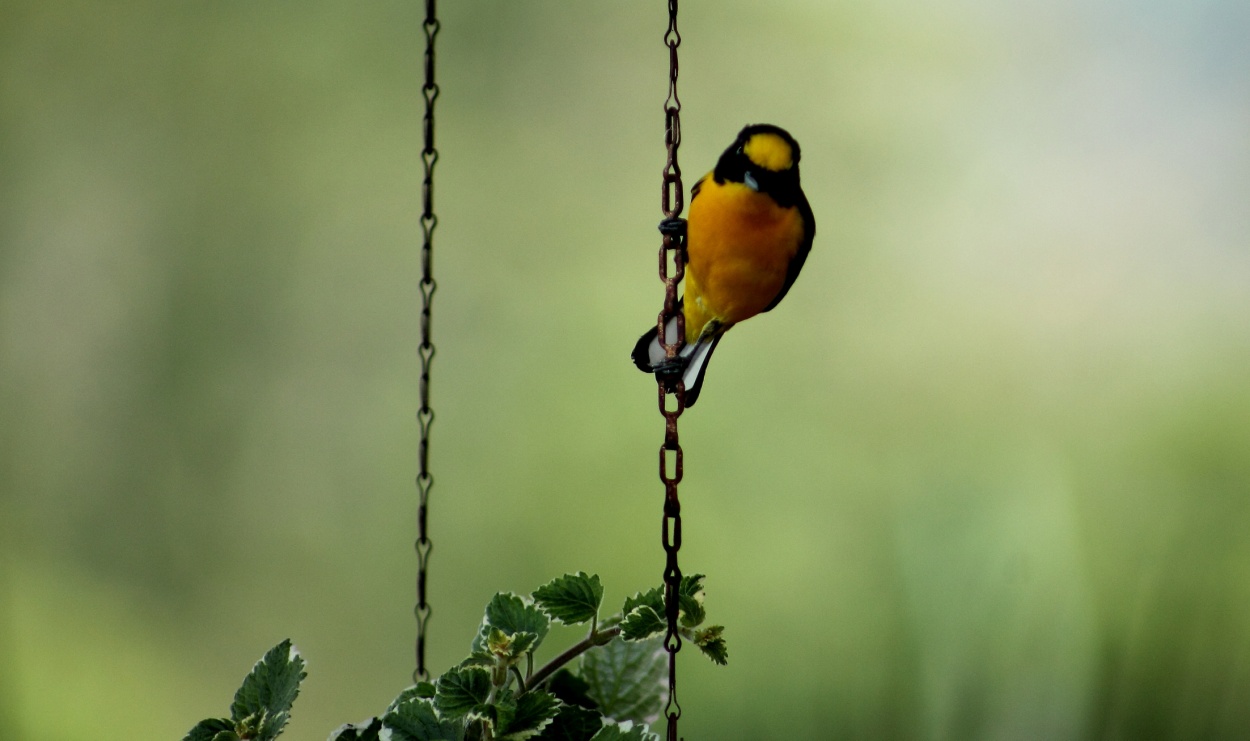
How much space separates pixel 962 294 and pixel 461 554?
3.03ft

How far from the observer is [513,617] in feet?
2.61

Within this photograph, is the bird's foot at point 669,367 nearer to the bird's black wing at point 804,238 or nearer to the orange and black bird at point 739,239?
the orange and black bird at point 739,239

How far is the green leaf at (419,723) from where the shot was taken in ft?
2.48

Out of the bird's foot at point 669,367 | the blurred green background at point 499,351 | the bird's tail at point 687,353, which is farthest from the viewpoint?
the blurred green background at point 499,351

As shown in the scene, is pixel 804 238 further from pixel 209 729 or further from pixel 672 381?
pixel 209 729

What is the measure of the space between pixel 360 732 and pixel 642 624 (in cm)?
26

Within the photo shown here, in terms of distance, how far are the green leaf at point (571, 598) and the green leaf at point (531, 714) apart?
7 cm

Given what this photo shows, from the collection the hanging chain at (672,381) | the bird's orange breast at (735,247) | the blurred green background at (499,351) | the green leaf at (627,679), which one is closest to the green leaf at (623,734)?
the hanging chain at (672,381)

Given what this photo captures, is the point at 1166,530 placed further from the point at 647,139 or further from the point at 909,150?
the point at 647,139

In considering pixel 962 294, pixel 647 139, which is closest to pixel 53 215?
pixel 647 139

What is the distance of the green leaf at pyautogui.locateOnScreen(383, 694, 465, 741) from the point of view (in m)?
0.75

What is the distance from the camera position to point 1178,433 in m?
1.50

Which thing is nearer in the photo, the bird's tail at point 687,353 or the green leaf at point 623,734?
the green leaf at point 623,734

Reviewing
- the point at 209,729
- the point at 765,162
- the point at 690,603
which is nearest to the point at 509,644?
the point at 690,603
